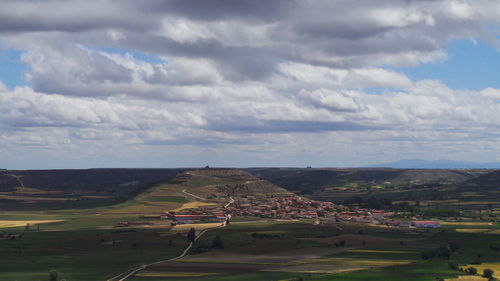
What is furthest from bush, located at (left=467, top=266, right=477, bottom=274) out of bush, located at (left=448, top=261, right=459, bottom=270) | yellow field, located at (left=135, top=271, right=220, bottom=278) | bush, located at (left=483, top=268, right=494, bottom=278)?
yellow field, located at (left=135, top=271, right=220, bottom=278)

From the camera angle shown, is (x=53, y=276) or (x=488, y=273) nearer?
(x=53, y=276)

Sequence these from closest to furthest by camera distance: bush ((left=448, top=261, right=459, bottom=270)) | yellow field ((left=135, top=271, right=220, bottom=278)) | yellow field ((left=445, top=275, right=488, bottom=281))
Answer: yellow field ((left=445, top=275, right=488, bottom=281)) → yellow field ((left=135, top=271, right=220, bottom=278)) → bush ((left=448, top=261, right=459, bottom=270))

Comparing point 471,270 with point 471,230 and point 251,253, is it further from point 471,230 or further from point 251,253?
point 471,230

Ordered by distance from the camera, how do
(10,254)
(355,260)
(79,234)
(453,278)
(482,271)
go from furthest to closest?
(79,234)
(10,254)
(355,260)
(482,271)
(453,278)

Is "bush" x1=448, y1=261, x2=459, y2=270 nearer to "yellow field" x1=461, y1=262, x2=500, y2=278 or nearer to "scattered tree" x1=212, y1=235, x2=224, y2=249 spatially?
"yellow field" x1=461, y1=262, x2=500, y2=278

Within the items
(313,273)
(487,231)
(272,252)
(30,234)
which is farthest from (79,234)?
(487,231)

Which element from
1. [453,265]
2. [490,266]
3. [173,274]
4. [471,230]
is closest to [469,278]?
[453,265]

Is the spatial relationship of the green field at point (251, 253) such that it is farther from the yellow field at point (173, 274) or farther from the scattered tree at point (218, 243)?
the scattered tree at point (218, 243)

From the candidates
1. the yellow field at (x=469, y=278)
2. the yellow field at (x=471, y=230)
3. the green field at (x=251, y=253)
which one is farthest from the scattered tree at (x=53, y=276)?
the yellow field at (x=471, y=230)

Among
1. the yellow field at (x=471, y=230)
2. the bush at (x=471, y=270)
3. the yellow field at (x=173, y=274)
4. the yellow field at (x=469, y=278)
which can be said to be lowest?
the yellow field at (x=469, y=278)

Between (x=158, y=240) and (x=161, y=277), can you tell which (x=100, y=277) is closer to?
(x=161, y=277)

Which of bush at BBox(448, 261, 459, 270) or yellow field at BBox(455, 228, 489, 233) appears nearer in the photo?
bush at BBox(448, 261, 459, 270)
